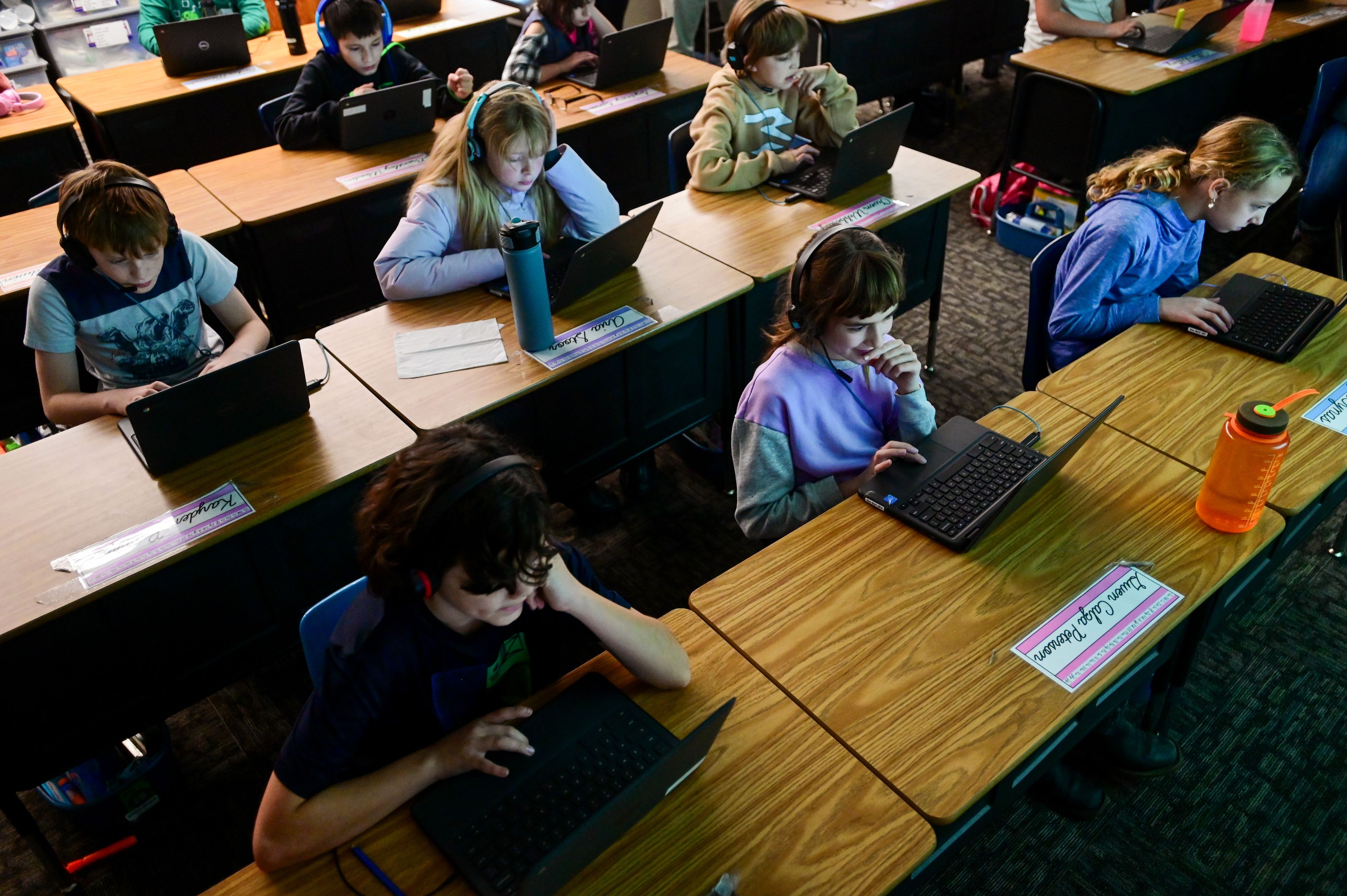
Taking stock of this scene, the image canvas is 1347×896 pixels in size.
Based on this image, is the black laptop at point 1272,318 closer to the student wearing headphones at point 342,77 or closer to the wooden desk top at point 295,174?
the wooden desk top at point 295,174

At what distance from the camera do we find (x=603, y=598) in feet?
4.14

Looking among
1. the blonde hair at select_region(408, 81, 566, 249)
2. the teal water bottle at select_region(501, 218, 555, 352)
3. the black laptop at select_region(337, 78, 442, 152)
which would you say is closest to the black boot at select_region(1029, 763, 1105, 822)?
the teal water bottle at select_region(501, 218, 555, 352)

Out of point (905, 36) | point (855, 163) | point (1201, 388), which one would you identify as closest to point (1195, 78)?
point (905, 36)

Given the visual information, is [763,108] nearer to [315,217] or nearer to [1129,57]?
[315,217]

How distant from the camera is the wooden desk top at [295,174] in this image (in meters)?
2.82

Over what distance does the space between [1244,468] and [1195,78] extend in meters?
2.92

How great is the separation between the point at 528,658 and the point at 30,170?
124 inches

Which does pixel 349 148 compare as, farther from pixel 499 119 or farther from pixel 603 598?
pixel 603 598

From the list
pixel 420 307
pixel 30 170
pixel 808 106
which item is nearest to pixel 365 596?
pixel 420 307

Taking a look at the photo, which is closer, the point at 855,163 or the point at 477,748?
the point at 477,748

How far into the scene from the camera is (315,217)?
2898 mm

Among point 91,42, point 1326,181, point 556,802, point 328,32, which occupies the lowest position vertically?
point 1326,181

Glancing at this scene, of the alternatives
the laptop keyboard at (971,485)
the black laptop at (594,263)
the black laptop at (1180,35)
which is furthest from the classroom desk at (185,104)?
the laptop keyboard at (971,485)

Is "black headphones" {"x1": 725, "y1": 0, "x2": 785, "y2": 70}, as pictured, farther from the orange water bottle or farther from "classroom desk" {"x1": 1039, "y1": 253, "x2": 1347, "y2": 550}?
the orange water bottle
